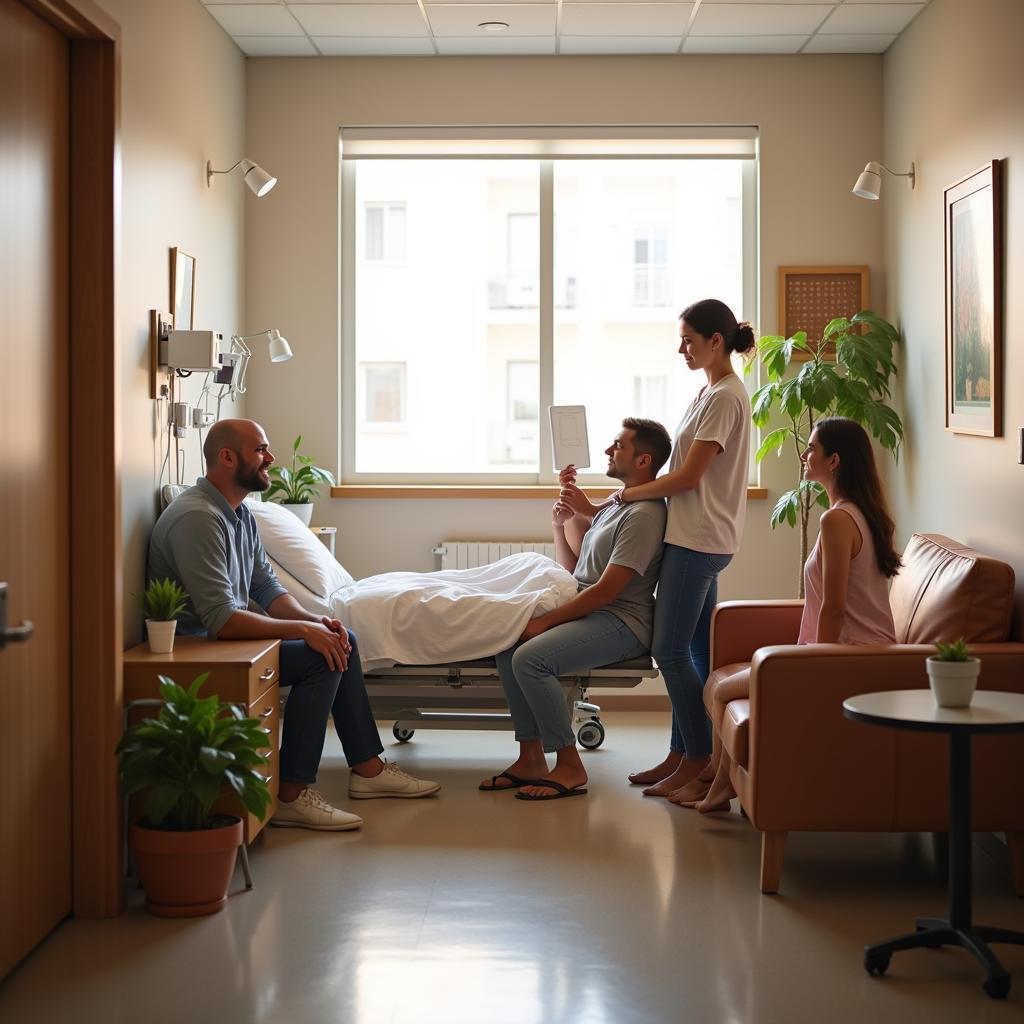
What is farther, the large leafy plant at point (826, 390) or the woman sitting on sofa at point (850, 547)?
the large leafy plant at point (826, 390)

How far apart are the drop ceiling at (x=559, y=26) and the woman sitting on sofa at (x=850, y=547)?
2.21 metres

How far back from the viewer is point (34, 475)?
286 centimetres

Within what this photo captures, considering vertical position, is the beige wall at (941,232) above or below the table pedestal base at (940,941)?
above

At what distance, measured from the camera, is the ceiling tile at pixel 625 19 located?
4833 mm

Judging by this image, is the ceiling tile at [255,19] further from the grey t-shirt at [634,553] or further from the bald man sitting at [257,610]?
the grey t-shirt at [634,553]

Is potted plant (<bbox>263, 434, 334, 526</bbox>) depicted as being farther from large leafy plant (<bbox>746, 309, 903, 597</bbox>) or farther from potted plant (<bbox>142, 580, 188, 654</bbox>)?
large leafy plant (<bbox>746, 309, 903, 597</bbox>)

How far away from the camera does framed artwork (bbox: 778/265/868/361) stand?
5.45 metres

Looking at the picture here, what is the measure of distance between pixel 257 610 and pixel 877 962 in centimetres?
219

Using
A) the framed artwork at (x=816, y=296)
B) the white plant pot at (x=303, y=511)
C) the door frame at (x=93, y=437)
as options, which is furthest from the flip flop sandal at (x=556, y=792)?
the framed artwork at (x=816, y=296)

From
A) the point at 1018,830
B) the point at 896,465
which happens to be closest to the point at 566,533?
the point at 896,465

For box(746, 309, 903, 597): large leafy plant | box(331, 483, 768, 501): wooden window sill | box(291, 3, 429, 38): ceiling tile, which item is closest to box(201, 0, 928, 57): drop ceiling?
box(291, 3, 429, 38): ceiling tile

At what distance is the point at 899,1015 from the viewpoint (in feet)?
8.35

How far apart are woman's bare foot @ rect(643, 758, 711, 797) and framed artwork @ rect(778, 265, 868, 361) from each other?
2.10 m

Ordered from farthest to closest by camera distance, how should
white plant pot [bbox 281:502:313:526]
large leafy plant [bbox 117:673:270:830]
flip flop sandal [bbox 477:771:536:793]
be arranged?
white plant pot [bbox 281:502:313:526] < flip flop sandal [bbox 477:771:536:793] < large leafy plant [bbox 117:673:270:830]
